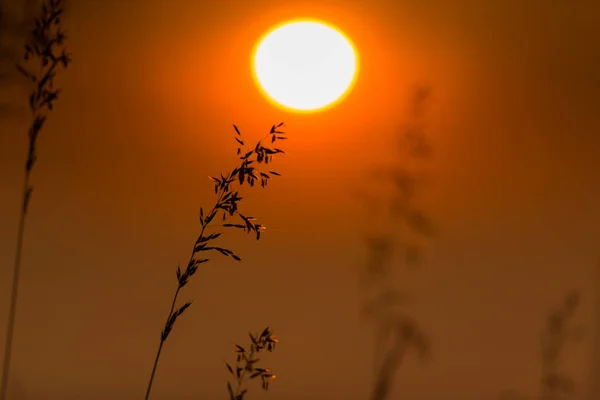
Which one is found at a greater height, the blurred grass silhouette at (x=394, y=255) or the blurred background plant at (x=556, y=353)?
the blurred grass silhouette at (x=394, y=255)

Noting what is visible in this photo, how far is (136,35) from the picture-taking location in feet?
4.09

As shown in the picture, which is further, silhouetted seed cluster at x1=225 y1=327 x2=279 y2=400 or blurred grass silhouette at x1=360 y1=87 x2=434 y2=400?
blurred grass silhouette at x1=360 y1=87 x2=434 y2=400

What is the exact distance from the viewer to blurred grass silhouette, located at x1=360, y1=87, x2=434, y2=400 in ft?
4.12

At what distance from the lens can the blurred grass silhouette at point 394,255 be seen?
1.25m

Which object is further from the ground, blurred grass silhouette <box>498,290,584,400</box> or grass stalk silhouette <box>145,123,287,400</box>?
grass stalk silhouette <box>145,123,287,400</box>

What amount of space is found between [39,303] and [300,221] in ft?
2.09

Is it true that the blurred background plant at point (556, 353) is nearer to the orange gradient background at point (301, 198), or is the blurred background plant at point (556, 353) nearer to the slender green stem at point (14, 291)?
the orange gradient background at point (301, 198)

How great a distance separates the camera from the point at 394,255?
4.13 ft

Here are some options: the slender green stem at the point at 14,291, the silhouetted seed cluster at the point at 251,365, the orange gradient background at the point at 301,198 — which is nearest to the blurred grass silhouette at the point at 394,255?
the orange gradient background at the point at 301,198

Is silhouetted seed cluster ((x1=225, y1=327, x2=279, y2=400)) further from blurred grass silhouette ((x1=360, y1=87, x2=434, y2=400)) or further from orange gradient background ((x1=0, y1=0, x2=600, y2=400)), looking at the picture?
blurred grass silhouette ((x1=360, y1=87, x2=434, y2=400))

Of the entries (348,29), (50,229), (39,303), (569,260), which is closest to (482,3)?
(348,29)

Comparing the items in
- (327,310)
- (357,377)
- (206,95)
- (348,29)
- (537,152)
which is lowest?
(357,377)

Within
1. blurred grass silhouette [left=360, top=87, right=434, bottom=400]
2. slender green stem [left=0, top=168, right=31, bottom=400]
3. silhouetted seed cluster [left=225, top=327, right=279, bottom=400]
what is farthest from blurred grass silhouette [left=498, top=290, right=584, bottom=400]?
slender green stem [left=0, top=168, right=31, bottom=400]

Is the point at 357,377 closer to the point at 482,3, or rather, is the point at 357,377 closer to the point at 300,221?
the point at 300,221
